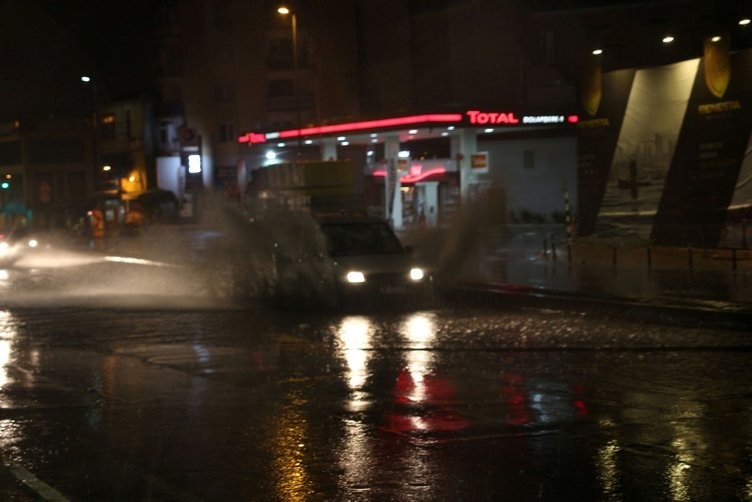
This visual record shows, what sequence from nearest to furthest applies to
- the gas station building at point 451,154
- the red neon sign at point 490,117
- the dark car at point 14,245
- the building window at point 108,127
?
the dark car at point 14,245 → the red neon sign at point 490,117 → the gas station building at point 451,154 → the building window at point 108,127

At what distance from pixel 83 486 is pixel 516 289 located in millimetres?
14874

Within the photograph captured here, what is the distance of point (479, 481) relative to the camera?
7047 millimetres

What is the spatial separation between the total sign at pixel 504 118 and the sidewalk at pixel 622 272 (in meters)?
9.55

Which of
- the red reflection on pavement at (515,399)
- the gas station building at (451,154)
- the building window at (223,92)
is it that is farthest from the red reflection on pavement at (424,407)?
the building window at (223,92)

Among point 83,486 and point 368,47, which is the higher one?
Answer: point 368,47

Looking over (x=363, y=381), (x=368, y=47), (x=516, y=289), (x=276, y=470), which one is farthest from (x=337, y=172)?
(x=368, y=47)

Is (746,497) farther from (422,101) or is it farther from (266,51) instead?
(266,51)

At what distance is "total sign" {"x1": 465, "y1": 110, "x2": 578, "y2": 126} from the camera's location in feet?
139

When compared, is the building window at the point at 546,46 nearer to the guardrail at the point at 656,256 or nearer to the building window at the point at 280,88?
the building window at the point at 280,88

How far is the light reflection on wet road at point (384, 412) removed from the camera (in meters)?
Result: 7.10

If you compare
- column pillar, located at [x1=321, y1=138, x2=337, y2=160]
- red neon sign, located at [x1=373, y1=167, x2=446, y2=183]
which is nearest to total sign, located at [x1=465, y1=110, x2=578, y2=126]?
red neon sign, located at [x1=373, y1=167, x2=446, y2=183]

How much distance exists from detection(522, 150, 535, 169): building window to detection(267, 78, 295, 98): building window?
2103 cm

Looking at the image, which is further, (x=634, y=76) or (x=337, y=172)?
(x=337, y=172)

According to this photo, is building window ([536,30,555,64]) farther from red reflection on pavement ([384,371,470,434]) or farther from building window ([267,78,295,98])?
red reflection on pavement ([384,371,470,434])
